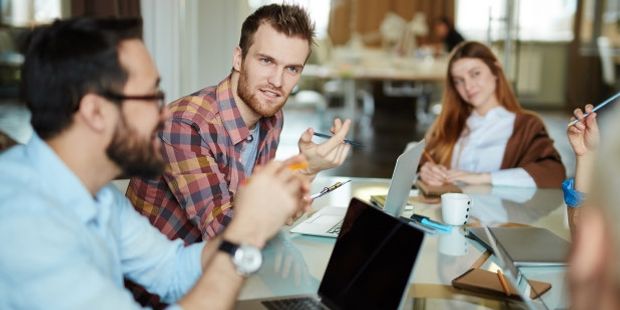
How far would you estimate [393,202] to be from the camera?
1815 millimetres

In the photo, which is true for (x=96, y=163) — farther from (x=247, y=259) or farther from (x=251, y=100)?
(x=251, y=100)

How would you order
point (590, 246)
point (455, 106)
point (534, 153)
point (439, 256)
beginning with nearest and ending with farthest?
point (590, 246) < point (439, 256) < point (534, 153) < point (455, 106)

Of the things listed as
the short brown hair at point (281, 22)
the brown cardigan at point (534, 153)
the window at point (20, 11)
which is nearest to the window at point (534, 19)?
the window at point (20, 11)

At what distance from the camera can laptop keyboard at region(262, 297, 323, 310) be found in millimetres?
1244

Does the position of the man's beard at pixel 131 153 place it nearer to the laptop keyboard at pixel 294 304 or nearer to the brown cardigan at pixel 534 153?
the laptop keyboard at pixel 294 304

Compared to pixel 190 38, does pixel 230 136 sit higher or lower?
lower

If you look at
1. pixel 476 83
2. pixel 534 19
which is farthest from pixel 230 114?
pixel 534 19

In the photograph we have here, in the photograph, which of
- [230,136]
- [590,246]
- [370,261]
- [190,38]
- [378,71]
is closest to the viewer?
[590,246]

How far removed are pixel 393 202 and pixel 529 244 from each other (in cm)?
37

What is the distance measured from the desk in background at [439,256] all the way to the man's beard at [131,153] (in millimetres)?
348

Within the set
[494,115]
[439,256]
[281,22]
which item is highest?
[281,22]

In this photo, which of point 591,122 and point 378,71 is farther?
point 378,71

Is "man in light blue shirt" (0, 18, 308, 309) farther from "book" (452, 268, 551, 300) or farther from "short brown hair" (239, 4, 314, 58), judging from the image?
"short brown hair" (239, 4, 314, 58)

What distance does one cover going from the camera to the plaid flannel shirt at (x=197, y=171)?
1.71 meters
